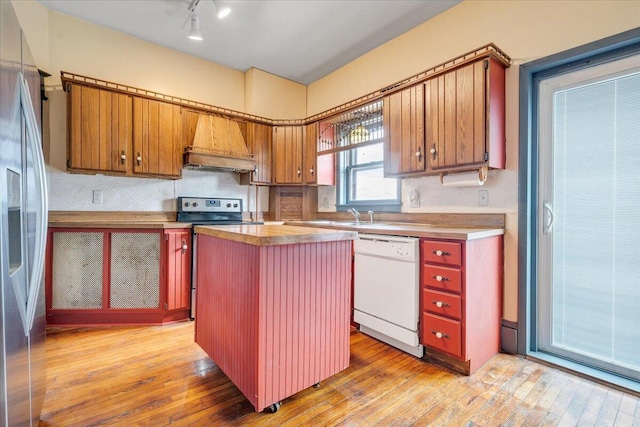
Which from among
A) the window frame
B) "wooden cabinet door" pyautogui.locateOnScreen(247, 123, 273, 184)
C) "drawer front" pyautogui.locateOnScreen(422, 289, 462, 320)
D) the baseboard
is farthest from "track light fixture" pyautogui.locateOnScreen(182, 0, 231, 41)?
the baseboard

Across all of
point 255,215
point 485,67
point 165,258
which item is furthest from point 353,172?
point 165,258

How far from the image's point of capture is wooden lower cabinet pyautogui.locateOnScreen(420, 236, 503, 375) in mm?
1882

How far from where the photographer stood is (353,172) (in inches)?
151

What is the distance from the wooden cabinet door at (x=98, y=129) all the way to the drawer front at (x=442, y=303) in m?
3.00

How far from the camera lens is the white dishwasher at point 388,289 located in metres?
2.09

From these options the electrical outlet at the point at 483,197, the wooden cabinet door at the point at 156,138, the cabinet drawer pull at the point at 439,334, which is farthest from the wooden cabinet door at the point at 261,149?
the cabinet drawer pull at the point at 439,334

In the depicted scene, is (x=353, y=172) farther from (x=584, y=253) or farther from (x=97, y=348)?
(x=97, y=348)

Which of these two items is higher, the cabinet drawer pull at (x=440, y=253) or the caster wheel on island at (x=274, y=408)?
the cabinet drawer pull at (x=440, y=253)

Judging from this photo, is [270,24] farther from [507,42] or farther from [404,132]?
[507,42]

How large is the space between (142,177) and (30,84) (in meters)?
1.98

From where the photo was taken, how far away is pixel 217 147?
11.1 ft

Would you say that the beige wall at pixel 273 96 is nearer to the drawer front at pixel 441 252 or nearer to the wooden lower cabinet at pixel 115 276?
the wooden lower cabinet at pixel 115 276

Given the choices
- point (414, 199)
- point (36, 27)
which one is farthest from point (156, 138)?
point (414, 199)

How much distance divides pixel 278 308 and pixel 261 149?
108 inches
